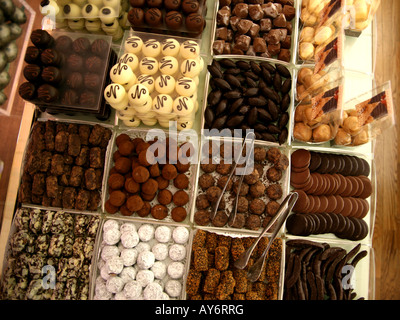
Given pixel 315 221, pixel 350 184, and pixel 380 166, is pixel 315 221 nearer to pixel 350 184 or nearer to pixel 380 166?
pixel 350 184

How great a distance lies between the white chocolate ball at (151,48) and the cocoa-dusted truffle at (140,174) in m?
0.69

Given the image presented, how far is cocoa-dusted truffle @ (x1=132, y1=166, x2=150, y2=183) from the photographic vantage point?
5.65 feet

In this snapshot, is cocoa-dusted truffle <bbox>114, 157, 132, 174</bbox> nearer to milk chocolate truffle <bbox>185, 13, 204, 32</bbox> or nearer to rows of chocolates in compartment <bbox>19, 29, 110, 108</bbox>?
rows of chocolates in compartment <bbox>19, 29, 110, 108</bbox>

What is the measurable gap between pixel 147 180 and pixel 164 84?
1.95 feet

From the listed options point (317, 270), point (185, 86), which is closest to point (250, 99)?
point (185, 86)

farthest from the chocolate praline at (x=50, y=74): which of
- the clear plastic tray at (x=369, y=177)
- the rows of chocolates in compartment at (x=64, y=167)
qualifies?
the clear plastic tray at (x=369, y=177)

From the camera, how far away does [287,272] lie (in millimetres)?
1708

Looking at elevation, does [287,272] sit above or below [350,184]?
below

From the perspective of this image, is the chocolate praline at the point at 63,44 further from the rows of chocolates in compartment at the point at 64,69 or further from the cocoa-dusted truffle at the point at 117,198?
the cocoa-dusted truffle at the point at 117,198

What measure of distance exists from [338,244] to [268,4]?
5.69ft
